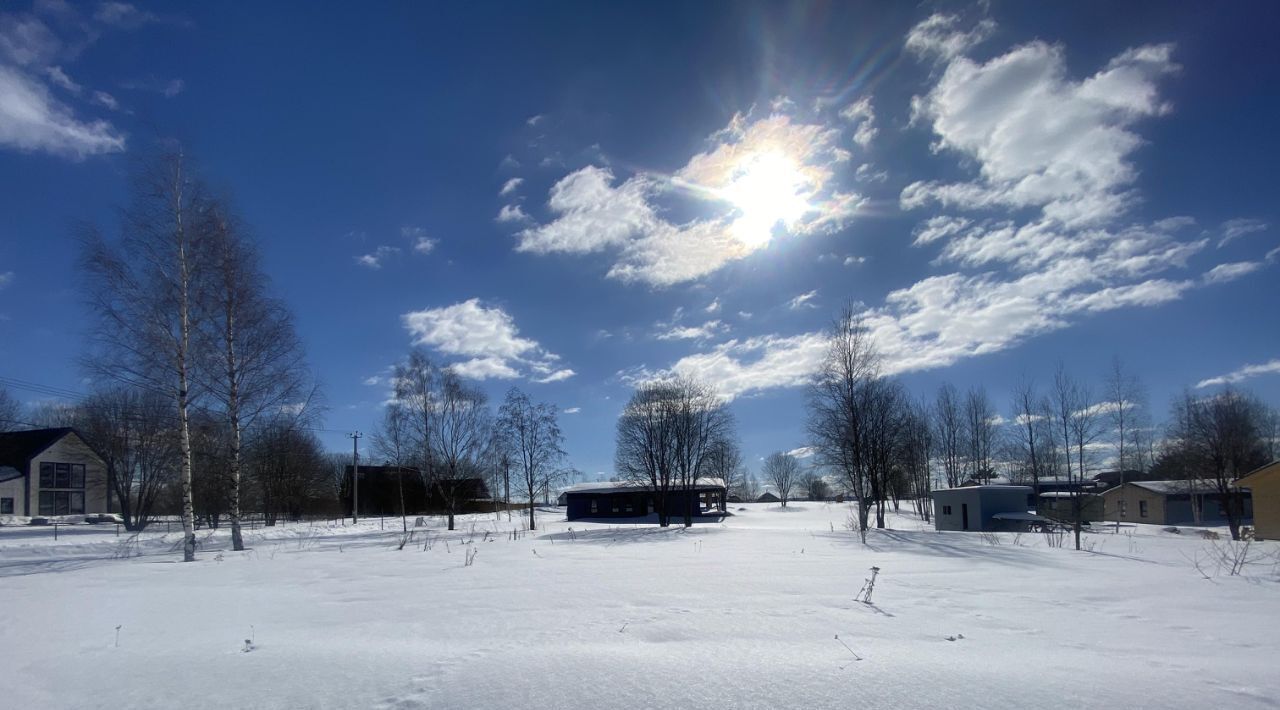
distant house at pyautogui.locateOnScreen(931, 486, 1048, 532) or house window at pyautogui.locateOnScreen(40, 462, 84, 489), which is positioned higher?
house window at pyautogui.locateOnScreen(40, 462, 84, 489)

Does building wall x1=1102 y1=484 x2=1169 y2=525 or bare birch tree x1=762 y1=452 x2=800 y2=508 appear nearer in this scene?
building wall x1=1102 y1=484 x2=1169 y2=525

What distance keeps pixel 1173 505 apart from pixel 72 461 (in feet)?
295

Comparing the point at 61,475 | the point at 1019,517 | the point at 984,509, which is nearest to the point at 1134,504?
the point at 1019,517

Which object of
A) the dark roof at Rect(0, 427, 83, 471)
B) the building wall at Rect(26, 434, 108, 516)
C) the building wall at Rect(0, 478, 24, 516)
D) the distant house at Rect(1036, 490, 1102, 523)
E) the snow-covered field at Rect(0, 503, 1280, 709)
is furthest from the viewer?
the building wall at Rect(26, 434, 108, 516)

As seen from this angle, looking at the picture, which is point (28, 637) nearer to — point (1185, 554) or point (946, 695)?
point (946, 695)

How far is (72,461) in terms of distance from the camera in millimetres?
53656

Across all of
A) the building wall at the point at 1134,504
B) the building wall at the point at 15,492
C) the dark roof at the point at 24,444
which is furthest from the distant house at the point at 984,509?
the building wall at the point at 15,492

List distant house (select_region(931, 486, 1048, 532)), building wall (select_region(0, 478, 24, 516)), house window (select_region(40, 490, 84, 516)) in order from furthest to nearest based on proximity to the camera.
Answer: house window (select_region(40, 490, 84, 516))
building wall (select_region(0, 478, 24, 516))
distant house (select_region(931, 486, 1048, 532))

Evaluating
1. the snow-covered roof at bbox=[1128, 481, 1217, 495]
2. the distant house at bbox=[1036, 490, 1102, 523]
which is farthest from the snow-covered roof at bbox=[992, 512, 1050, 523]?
the snow-covered roof at bbox=[1128, 481, 1217, 495]

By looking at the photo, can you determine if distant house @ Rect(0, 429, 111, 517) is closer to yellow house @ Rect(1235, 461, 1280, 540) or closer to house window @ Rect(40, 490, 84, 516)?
house window @ Rect(40, 490, 84, 516)

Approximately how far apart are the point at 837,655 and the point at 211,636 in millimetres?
6175

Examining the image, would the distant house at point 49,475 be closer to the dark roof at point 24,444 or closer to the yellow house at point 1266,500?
the dark roof at point 24,444

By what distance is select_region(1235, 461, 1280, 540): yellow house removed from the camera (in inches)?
1089

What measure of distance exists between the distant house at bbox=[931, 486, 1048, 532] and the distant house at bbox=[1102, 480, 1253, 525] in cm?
1691
